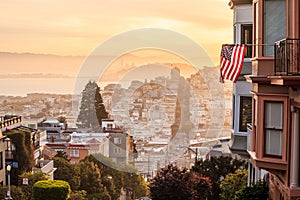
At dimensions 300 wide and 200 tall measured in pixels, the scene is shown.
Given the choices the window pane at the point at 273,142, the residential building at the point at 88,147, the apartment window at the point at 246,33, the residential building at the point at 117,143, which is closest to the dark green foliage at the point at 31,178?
the apartment window at the point at 246,33

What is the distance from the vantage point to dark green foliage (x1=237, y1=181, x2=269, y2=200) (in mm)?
12805

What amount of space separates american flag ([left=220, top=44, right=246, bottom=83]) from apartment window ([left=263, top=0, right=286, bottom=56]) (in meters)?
0.89

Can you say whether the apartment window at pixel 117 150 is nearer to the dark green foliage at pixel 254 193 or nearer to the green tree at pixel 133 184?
the green tree at pixel 133 184

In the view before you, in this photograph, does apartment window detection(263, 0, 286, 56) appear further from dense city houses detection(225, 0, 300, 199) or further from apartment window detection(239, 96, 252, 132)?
apartment window detection(239, 96, 252, 132)

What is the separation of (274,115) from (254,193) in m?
3.70

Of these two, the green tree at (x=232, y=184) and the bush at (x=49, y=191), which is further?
the bush at (x=49, y=191)

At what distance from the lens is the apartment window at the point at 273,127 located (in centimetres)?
989

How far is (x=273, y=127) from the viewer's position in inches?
394

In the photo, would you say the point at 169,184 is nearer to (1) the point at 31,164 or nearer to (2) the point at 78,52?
(1) the point at 31,164

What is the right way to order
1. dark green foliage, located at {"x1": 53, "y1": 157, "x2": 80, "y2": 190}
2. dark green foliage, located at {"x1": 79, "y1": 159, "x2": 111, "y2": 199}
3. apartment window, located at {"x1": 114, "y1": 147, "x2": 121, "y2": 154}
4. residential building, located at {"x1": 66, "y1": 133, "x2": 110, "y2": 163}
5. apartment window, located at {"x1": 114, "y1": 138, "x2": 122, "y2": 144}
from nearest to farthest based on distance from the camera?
dark green foliage, located at {"x1": 53, "y1": 157, "x2": 80, "y2": 190}, dark green foliage, located at {"x1": 79, "y1": 159, "x2": 111, "y2": 199}, residential building, located at {"x1": 66, "y1": 133, "x2": 110, "y2": 163}, apartment window, located at {"x1": 114, "y1": 147, "x2": 121, "y2": 154}, apartment window, located at {"x1": 114, "y1": 138, "x2": 122, "y2": 144}

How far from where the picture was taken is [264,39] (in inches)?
410

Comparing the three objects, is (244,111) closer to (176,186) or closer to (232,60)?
(232,60)

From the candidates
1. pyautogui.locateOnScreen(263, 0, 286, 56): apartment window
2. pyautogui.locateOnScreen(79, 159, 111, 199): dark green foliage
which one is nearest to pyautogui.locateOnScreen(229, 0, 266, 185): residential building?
pyautogui.locateOnScreen(263, 0, 286, 56): apartment window

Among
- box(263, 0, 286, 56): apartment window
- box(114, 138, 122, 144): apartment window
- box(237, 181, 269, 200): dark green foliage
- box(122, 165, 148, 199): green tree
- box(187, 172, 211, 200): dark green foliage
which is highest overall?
box(263, 0, 286, 56): apartment window
